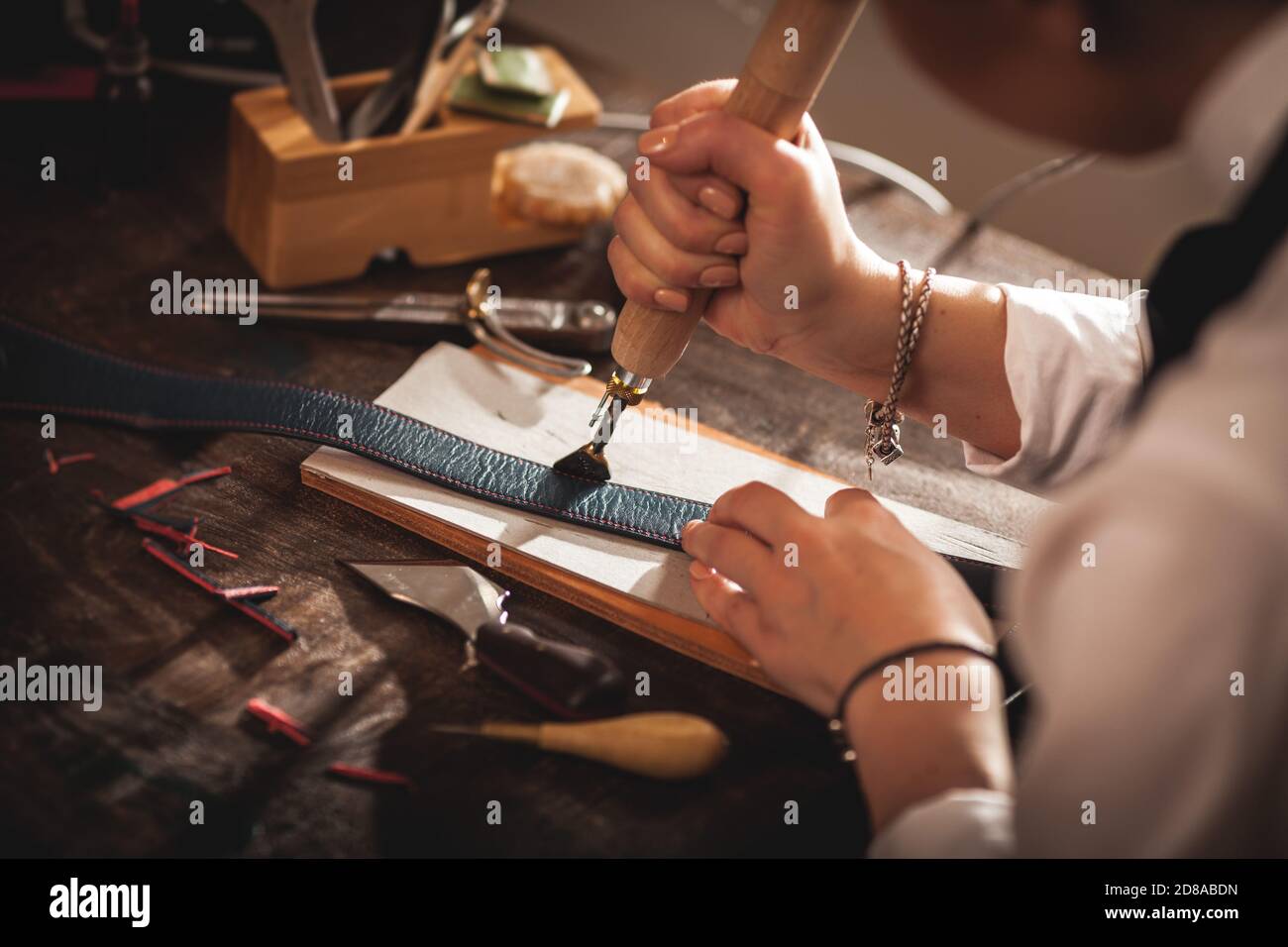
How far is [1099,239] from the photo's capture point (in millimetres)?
2734

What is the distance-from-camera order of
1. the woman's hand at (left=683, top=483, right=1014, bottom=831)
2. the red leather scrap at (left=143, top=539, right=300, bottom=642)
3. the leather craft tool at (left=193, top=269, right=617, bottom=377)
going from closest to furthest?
the woman's hand at (left=683, top=483, right=1014, bottom=831) < the red leather scrap at (left=143, top=539, right=300, bottom=642) < the leather craft tool at (left=193, top=269, right=617, bottom=377)

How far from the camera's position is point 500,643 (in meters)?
0.82

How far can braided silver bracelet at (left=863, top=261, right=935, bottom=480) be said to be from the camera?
3.22ft

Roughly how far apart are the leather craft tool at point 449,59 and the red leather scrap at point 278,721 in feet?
2.21

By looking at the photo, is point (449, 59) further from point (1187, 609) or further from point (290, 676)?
point (1187, 609)

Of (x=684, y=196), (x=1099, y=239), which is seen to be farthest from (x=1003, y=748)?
(x=1099, y=239)

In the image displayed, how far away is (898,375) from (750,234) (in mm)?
189

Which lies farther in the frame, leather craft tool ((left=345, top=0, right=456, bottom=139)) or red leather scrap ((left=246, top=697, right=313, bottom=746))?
leather craft tool ((left=345, top=0, right=456, bottom=139))

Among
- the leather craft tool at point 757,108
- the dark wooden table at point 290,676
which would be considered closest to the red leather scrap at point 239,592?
the dark wooden table at point 290,676

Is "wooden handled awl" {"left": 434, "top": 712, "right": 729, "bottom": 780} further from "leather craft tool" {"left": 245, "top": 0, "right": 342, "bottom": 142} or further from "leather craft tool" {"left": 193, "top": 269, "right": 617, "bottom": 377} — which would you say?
"leather craft tool" {"left": 245, "top": 0, "right": 342, "bottom": 142}

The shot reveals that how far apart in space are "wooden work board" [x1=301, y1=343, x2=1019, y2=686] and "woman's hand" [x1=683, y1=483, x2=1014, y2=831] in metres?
0.03

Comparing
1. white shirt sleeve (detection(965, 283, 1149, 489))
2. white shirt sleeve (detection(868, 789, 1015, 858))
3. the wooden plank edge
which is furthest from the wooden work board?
white shirt sleeve (detection(868, 789, 1015, 858))
